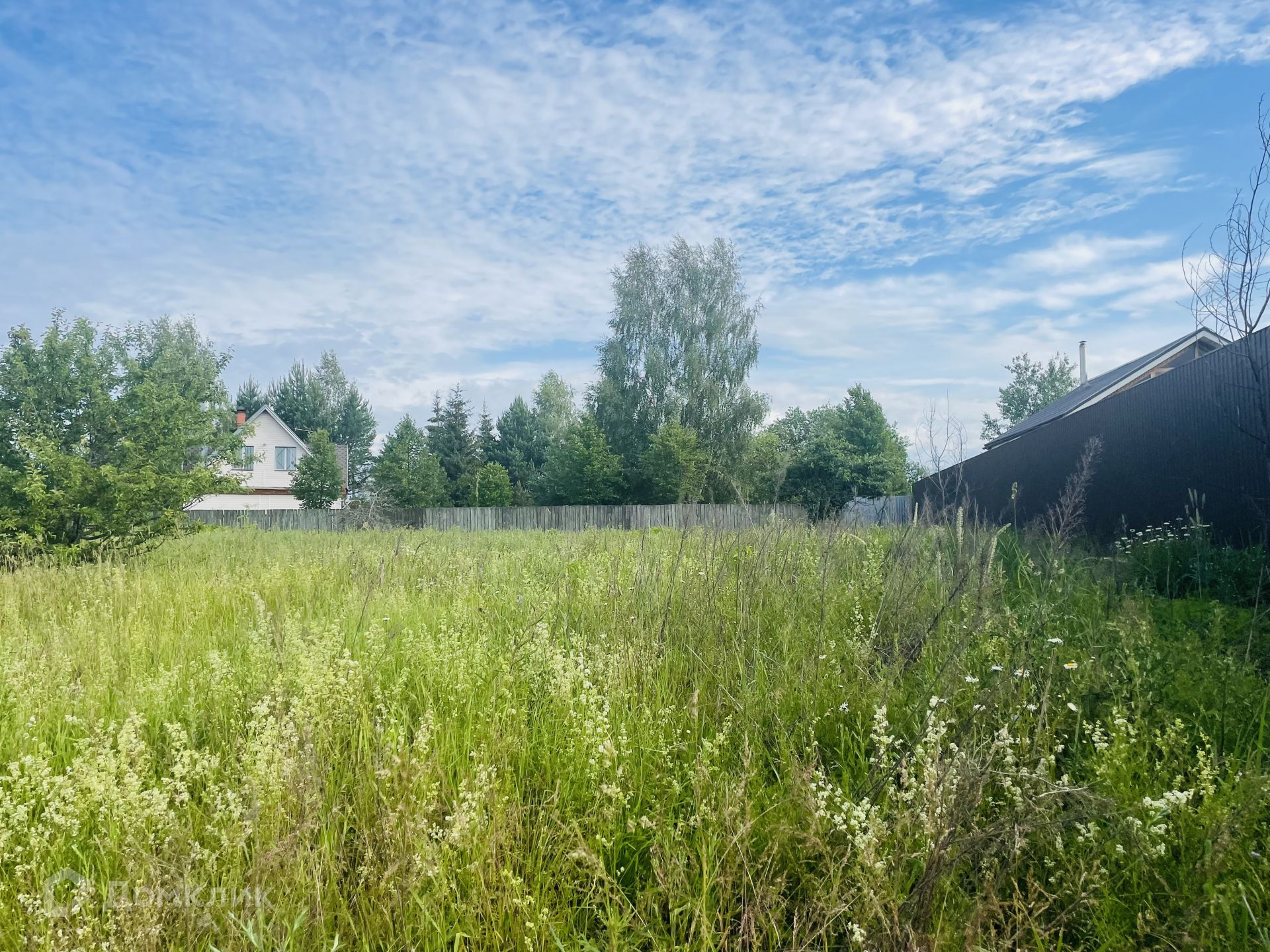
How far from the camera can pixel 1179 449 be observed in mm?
8820

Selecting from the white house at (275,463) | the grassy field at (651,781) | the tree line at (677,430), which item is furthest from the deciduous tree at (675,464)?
the grassy field at (651,781)

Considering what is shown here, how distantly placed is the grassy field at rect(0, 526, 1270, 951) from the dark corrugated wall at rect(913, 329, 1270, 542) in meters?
3.67

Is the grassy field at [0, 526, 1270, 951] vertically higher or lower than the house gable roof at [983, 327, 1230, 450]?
lower

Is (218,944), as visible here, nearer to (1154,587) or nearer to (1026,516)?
(1154,587)

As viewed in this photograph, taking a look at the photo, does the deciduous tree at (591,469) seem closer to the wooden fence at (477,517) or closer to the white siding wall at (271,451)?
the wooden fence at (477,517)

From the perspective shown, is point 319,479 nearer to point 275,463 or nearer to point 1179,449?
point 275,463

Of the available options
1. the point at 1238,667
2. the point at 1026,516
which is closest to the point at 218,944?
the point at 1238,667

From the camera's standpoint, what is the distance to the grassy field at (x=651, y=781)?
5.23 ft

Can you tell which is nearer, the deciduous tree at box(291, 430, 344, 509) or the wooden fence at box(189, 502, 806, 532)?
the wooden fence at box(189, 502, 806, 532)

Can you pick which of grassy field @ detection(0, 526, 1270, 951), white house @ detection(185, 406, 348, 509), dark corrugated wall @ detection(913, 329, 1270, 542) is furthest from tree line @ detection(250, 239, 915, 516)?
grassy field @ detection(0, 526, 1270, 951)

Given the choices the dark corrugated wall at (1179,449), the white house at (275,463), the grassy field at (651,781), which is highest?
the white house at (275,463)

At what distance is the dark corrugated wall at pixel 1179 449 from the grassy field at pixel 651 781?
367 cm

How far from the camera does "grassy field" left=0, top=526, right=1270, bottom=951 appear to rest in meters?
1.59

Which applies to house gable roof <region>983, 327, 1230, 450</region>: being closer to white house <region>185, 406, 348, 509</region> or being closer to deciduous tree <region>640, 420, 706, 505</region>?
deciduous tree <region>640, 420, 706, 505</region>
